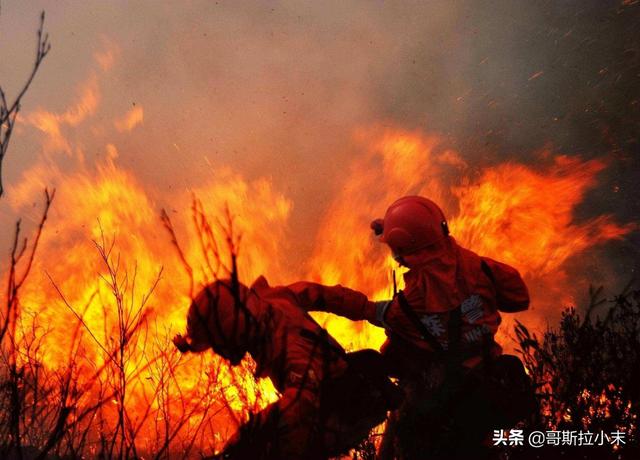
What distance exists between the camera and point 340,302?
552 centimetres

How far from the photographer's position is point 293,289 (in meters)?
5.31

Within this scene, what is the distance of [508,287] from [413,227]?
3.33 feet

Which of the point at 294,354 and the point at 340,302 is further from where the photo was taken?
the point at 340,302

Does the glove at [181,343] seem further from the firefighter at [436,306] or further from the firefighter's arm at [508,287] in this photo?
the firefighter's arm at [508,287]

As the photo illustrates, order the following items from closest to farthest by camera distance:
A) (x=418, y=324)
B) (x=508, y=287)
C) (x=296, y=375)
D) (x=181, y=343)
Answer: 1. (x=418, y=324)
2. (x=296, y=375)
3. (x=181, y=343)
4. (x=508, y=287)

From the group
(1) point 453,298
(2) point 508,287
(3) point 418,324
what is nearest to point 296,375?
(3) point 418,324

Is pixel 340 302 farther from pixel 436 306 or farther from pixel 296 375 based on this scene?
pixel 296 375

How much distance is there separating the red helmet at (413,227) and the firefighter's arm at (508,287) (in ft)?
1.82

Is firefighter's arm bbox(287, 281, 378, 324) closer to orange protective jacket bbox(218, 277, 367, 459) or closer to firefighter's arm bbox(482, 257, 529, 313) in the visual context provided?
orange protective jacket bbox(218, 277, 367, 459)

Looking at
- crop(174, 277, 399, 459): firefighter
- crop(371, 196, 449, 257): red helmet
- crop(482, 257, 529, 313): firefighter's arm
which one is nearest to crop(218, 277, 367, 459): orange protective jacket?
crop(174, 277, 399, 459): firefighter

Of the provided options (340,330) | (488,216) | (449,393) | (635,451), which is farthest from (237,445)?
(488,216)

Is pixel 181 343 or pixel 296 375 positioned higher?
pixel 181 343

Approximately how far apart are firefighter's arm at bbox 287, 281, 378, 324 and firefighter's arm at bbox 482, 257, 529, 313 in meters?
1.16

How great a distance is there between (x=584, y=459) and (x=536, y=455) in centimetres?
37
